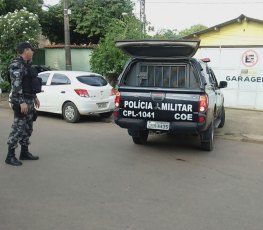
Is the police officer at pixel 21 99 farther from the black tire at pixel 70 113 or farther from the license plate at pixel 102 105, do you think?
the license plate at pixel 102 105

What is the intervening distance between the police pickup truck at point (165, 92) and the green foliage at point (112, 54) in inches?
273

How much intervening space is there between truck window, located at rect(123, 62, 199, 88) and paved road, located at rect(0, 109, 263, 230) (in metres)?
1.32

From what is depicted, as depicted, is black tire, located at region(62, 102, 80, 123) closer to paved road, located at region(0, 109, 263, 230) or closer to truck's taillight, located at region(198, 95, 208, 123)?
paved road, located at region(0, 109, 263, 230)

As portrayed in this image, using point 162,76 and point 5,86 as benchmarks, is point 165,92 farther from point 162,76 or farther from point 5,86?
point 5,86

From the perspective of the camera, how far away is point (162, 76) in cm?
783

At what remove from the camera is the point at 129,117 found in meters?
7.52

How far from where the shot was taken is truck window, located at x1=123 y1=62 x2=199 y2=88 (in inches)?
298

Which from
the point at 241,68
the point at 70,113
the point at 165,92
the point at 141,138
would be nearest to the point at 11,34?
the point at 70,113

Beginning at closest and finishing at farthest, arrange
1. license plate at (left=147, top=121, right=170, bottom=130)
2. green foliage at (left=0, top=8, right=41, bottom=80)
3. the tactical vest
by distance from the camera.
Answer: the tactical vest
license plate at (left=147, top=121, right=170, bottom=130)
green foliage at (left=0, top=8, right=41, bottom=80)

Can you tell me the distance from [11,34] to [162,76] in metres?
12.2

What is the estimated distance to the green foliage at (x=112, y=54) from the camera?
48.8ft

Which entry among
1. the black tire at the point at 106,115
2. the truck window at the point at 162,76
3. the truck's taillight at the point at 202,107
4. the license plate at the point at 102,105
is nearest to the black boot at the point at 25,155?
the truck window at the point at 162,76

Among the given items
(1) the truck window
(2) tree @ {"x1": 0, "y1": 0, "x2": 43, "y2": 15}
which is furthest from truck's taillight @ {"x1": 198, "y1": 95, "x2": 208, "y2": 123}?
(2) tree @ {"x1": 0, "y1": 0, "x2": 43, "y2": 15}

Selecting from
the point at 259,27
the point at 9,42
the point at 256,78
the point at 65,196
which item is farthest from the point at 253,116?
the point at 9,42
